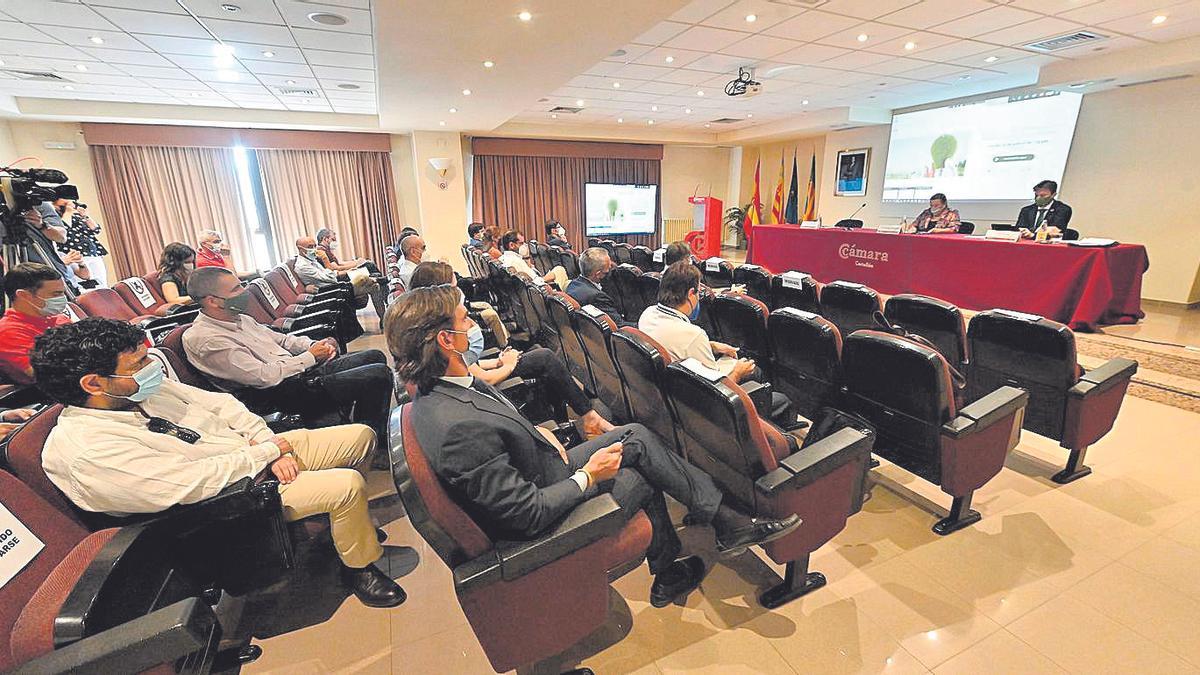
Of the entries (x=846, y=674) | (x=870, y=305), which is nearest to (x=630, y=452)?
(x=846, y=674)

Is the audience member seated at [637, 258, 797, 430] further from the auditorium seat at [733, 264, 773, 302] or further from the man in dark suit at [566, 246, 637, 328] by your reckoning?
the auditorium seat at [733, 264, 773, 302]

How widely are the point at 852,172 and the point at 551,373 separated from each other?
9214 millimetres

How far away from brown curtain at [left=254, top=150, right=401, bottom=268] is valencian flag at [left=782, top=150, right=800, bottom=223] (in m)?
8.30

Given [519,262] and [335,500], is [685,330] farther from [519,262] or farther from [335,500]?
[519,262]

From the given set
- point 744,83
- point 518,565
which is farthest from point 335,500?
point 744,83

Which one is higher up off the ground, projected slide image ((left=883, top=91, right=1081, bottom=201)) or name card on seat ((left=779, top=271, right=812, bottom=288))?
projected slide image ((left=883, top=91, right=1081, bottom=201))

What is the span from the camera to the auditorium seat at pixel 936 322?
2.51 meters

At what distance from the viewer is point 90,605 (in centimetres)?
108

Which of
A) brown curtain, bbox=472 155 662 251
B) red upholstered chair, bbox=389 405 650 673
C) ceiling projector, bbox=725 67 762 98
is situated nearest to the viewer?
red upholstered chair, bbox=389 405 650 673

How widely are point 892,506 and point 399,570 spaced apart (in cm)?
218

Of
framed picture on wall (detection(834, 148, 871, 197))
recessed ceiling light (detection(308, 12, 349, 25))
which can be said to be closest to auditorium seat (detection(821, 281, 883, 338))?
recessed ceiling light (detection(308, 12, 349, 25))

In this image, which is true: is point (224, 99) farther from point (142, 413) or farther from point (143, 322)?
point (142, 413)

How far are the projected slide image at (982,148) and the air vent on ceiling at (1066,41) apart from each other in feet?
6.16

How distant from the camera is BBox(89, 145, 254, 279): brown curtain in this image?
24.1 ft
